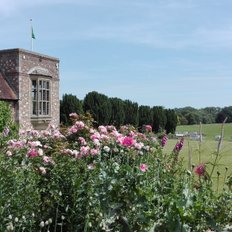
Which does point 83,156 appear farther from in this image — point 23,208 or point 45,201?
point 23,208

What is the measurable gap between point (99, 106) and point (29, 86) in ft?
28.4

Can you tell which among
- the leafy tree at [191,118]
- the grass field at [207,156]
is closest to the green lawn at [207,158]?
the grass field at [207,156]

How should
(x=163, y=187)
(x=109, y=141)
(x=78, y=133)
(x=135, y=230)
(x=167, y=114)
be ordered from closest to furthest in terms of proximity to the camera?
(x=135, y=230), (x=163, y=187), (x=109, y=141), (x=78, y=133), (x=167, y=114)

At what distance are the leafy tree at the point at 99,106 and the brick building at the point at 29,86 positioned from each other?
629 cm

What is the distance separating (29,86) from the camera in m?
19.7

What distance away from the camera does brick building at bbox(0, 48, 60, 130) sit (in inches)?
744

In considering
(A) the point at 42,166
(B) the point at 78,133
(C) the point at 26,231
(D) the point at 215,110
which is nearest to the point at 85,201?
(C) the point at 26,231

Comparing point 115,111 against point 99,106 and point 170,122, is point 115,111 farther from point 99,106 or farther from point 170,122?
→ point 170,122

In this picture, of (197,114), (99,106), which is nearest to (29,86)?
(99,106)

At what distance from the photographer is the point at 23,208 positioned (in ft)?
9.75

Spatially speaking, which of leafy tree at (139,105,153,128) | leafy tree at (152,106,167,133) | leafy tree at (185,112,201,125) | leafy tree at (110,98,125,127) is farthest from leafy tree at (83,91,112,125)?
leafy tree at (185,112,201,125)

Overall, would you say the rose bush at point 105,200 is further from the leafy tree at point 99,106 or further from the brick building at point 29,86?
the leafy tree at point 99,106

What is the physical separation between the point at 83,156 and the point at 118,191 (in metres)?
1.13

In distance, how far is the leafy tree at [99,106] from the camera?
2775cm
